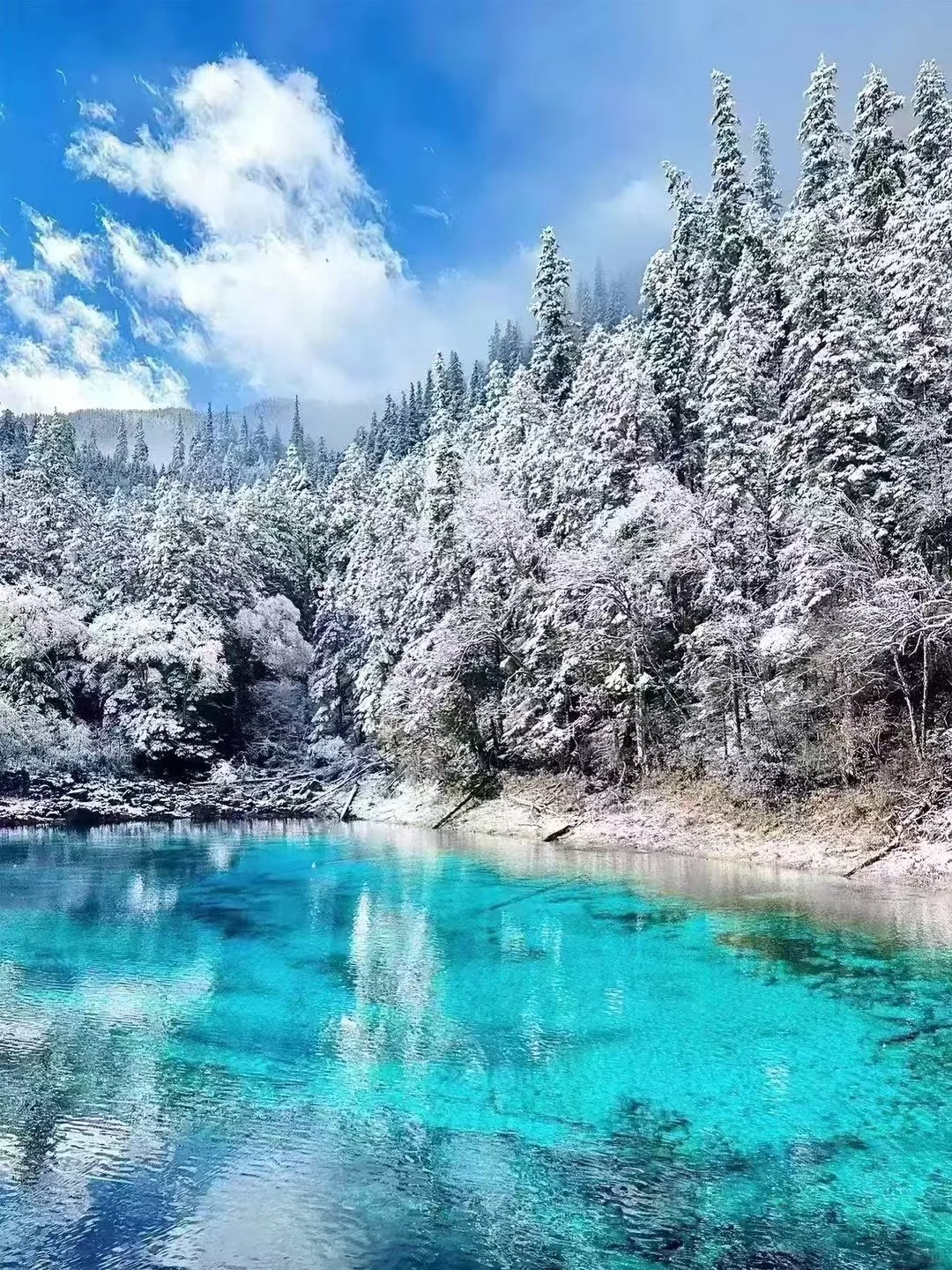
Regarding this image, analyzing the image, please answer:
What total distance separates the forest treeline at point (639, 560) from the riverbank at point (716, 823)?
0.97 m

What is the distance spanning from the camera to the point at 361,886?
63.8 feet

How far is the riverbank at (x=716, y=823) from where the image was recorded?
1780cm

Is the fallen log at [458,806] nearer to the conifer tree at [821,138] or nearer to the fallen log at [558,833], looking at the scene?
the fallen log at [558,833]

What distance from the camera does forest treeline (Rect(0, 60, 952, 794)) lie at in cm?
2148

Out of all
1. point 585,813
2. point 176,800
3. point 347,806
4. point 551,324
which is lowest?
point 347,806

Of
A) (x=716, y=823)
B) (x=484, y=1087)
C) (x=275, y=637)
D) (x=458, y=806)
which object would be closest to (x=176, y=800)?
(x=275, y=637)

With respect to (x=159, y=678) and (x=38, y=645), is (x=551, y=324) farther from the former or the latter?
(x=38, y=645)

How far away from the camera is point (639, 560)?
27484 mm

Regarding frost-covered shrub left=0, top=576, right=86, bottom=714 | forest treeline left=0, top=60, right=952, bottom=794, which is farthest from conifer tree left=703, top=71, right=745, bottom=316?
frost-covered shrub left=0, top=576, right=86, bottom=714

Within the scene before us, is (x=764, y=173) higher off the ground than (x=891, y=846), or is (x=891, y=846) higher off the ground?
(x=764, y=173)

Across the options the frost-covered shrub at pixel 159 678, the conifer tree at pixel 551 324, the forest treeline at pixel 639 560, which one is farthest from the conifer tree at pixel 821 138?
the frost-covered shrub at pixel 159 678

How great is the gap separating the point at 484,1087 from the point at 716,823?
53.4 feet

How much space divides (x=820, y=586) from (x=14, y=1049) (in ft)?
63.3

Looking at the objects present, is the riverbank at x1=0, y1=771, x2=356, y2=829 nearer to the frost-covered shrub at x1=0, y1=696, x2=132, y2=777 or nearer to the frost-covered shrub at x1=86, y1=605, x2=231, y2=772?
the frost-covered shrub at x1=0, y1=696, x2=132, y2=777
